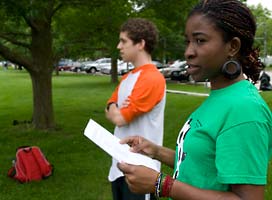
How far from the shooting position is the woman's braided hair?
61.9 inches

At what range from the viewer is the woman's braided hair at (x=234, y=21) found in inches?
61.9

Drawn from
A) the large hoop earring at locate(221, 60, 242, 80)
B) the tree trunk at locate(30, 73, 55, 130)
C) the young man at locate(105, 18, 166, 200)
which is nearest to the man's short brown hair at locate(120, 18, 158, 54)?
the young man at locate(105, 18, 166, 200)

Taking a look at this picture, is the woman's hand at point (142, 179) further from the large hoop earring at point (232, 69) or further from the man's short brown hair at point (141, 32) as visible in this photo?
the man's short brown hair at point (141, 32)

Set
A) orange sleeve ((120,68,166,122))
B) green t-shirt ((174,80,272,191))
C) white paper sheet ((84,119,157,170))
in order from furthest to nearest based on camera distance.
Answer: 1. orange sleeve ((120,68,166,122))
2. white paper sheet ((84,119,157,170))
3. green t-shirt ((174,80,272,191))

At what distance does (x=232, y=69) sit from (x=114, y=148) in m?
0.65

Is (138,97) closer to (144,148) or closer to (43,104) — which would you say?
(144,148)

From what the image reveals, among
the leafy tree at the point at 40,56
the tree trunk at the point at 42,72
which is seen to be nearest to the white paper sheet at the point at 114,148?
the leafy tree at the point at 40,56

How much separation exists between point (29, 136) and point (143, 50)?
6.51m

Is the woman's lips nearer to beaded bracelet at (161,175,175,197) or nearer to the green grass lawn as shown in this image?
beaded bracelet at (161,175,175,197)

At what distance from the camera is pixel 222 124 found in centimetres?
151

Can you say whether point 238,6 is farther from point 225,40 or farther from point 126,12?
point 126,12

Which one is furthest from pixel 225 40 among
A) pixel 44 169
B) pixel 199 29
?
pixel 44 169

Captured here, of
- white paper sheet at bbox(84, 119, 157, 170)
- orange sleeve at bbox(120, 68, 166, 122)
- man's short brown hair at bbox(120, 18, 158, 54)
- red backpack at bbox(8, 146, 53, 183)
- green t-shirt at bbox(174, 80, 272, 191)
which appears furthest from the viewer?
red backpack at bbox(8, 146, 53, 183)

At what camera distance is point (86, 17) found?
32.3 ft
